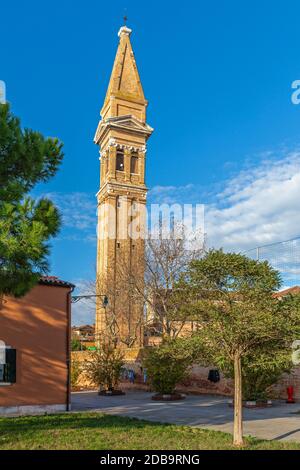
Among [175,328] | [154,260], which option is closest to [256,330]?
[175,328]

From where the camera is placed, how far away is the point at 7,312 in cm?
1509

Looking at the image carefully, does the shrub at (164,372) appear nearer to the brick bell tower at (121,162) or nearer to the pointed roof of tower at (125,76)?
the brick bell tower at (121,162)

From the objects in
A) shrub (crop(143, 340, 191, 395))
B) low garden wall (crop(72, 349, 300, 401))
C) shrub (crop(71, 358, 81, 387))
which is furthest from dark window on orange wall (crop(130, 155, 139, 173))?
shrub (crop(143, 340, 191, 395))

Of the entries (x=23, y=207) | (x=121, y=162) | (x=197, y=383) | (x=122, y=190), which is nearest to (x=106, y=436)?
(x=23, y=207)

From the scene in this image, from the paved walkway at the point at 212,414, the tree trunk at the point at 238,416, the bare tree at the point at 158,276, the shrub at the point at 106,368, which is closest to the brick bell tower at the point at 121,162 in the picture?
the bare tree at the point at 158,276

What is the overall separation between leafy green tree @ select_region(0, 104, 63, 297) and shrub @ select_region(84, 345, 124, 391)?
51.8 ft

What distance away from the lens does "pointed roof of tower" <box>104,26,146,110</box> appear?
53781 mm

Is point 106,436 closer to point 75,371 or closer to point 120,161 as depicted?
point 75,371

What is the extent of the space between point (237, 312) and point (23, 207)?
447cm

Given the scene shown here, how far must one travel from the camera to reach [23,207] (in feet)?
28.1

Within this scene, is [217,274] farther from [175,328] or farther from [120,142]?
[120,142]

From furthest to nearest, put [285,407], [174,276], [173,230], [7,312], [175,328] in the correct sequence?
[173,230] → [174,276] → [175,328] → [285,407] → [7,312]

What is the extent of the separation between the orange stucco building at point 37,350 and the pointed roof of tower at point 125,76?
133 ft
